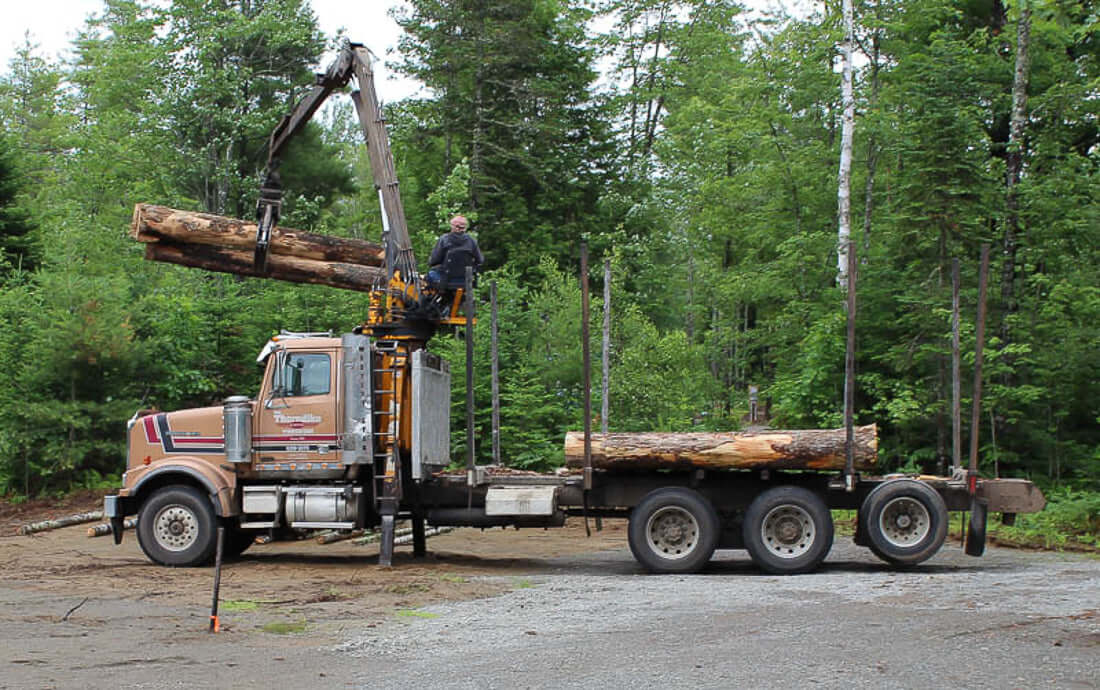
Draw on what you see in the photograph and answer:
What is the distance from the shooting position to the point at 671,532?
14.0 m

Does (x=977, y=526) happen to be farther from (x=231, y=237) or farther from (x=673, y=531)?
(x=231, y=237)

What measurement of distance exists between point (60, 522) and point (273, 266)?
6893mm

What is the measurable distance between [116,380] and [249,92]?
49.8ft

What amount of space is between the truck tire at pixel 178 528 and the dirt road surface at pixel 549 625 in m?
0.36

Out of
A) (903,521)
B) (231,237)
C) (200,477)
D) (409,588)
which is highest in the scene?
(231,237)

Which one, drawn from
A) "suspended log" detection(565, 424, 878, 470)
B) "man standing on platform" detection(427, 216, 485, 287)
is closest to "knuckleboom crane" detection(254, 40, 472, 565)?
"man standing on platform" detection(427, 216, 485, 287)

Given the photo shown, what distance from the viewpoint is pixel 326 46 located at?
38.0m

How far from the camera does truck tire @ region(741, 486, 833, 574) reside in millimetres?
13570

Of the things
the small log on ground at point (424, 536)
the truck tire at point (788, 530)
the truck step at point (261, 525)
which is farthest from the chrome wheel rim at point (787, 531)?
the truck step at point (261, 525)

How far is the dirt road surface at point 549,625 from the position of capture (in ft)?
25.8

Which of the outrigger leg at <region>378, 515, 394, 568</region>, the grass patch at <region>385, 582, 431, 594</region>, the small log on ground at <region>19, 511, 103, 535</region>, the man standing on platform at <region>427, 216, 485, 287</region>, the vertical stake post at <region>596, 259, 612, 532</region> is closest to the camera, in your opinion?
the grass patch at <region>385, 582, 431, 594</region>

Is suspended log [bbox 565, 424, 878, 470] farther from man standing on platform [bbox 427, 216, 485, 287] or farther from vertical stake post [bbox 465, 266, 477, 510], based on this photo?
man standing on platform [bbox 427, 216, 485, 287]

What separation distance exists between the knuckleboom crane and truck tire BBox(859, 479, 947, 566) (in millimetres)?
5273

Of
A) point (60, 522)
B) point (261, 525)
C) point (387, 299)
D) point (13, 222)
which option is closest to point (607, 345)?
point (387, 299)
